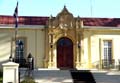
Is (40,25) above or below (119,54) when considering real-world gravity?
above

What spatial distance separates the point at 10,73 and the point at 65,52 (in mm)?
11433

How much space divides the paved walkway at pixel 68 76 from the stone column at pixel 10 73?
3.65 m

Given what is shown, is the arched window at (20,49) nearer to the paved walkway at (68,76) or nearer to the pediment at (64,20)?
the pediment at (64,20)

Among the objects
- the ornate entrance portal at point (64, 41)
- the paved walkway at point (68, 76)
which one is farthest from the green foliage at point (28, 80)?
the ornate entrance portal at point (64, 41)

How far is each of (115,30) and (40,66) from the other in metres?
7.02

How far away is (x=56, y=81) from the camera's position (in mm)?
26156

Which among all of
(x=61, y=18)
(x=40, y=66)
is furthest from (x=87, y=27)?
(x=40, y=66)

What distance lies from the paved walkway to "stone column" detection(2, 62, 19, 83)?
365 centimetres

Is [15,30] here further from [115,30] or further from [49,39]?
[115,30]

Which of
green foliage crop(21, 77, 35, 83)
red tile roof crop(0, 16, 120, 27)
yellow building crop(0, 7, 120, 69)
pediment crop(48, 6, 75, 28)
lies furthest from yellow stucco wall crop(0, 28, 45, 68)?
green foliage crop(21, 77, 35, 83)

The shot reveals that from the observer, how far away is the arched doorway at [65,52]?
1315 inches

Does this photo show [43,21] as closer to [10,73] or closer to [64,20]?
[64,20]

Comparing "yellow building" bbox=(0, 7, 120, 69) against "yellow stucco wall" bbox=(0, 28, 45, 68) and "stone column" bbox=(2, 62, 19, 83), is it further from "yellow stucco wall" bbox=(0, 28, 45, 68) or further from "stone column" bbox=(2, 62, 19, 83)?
"stone column" bbox=(2, 62, 19, 83)

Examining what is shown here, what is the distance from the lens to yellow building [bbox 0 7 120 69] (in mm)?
32844
